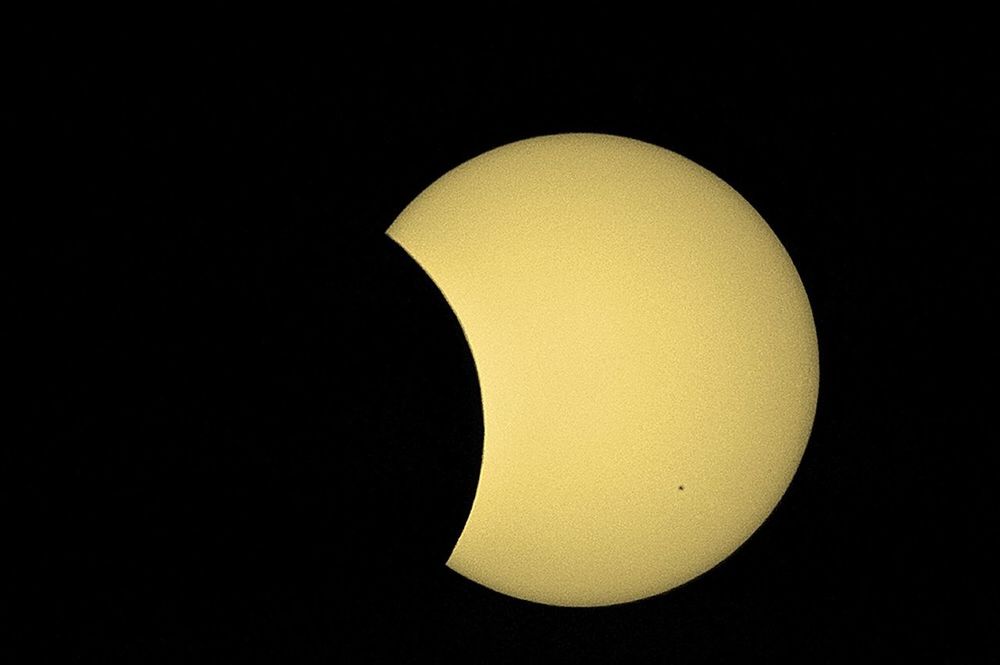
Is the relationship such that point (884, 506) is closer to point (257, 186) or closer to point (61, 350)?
point (257, 186)

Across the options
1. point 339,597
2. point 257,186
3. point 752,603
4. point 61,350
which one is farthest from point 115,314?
point 752,603

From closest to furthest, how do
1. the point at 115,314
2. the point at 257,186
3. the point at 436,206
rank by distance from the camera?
the point at 436,206, the point at 115,314, the point at 257,186

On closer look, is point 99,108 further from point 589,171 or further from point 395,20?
point 589,171

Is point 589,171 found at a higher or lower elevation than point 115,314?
higher

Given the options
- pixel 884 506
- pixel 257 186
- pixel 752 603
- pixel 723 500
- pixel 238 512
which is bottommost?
pixel 238 512

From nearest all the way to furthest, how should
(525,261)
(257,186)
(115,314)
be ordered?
(525,261) → (115,314) → (257,186)

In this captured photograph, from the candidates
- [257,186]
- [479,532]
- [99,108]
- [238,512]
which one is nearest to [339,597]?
[238,512]

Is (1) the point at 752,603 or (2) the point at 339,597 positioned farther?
(1) the point at 752,603

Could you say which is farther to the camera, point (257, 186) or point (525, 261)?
point (257, 186)

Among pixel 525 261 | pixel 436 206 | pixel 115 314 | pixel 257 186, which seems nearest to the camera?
pixel 525 261
